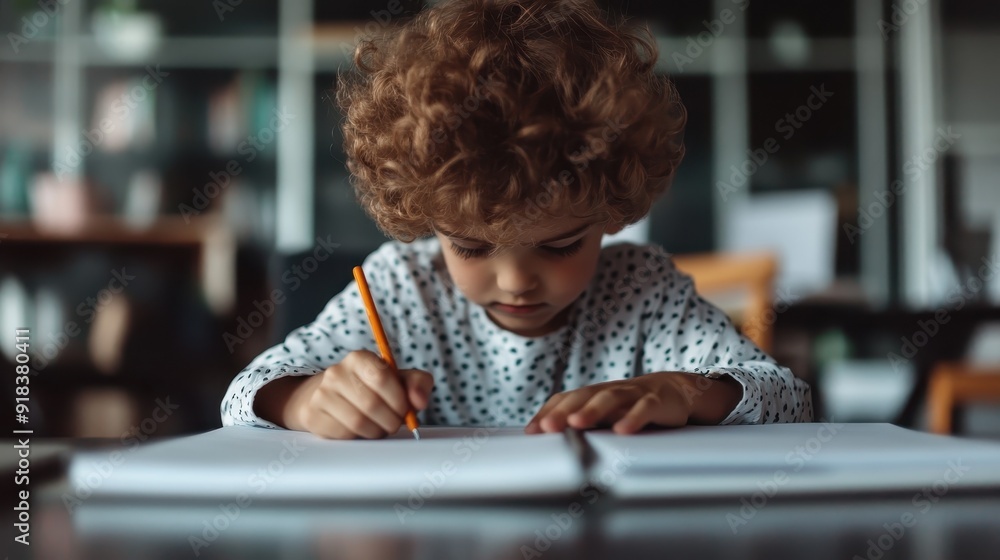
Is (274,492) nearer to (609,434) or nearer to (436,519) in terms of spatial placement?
(436,519)

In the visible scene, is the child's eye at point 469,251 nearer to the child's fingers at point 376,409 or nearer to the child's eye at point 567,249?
the child's eye at point 567,249

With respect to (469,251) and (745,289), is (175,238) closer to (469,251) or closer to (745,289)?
(745,289)

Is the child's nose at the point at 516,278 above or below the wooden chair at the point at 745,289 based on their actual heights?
above

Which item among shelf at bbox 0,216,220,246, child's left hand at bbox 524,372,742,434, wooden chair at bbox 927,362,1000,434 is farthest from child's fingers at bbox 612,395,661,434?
shelf at bbox 0,216,220,246

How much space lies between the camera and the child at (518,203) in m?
0.66

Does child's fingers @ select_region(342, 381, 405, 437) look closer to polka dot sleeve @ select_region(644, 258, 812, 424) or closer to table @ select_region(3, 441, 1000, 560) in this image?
table @ select_region(3, 441, 1000, 560)

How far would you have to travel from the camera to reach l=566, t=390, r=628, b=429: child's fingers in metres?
0.60

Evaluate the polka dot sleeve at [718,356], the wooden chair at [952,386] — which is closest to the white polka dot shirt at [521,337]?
the polka dot sleeve at [718,356]

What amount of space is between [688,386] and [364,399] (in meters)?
0.27

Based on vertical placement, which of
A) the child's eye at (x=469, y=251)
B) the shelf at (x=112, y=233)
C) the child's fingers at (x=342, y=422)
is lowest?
the child's fingers at (x=342, y=422)

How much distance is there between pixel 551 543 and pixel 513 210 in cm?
41

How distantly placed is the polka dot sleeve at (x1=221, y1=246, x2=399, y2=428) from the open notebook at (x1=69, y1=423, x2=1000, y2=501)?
0.26 m

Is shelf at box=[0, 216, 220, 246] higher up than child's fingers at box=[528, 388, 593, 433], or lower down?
higher up

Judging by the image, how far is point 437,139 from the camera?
0.73 m
